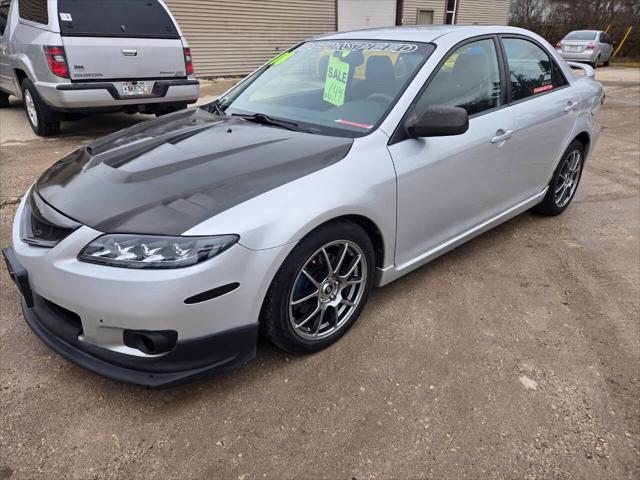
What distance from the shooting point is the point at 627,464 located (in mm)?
2066

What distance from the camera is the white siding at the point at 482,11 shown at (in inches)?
849

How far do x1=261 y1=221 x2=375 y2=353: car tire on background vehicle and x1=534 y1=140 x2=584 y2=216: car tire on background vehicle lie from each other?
2.41 m

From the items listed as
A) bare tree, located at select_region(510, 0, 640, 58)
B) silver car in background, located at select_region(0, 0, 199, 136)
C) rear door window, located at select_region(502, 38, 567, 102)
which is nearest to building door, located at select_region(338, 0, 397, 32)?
silver car in background, located at select_region(0, 0, 199, 136)

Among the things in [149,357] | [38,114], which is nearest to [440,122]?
[149,357]

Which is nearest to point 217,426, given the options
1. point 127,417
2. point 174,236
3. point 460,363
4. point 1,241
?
point 127,417

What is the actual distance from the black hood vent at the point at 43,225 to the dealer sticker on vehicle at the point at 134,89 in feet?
14.0

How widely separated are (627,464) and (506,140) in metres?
2.09

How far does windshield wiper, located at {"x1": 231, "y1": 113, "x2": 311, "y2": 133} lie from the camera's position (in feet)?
9.43

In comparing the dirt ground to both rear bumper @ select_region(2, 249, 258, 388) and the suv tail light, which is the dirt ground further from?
the suv tail light

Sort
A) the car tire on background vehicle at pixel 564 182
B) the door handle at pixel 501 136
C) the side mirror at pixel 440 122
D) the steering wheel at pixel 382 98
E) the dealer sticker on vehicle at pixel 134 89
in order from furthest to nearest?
the dealer sticker on vehicle at pixel 134 89 → the car tire on background vehicle at pixel 564 182 → the door handle at pixel 501 136 → the steering wheel at pixel 382 98 → the side mirror at pixel 440 122

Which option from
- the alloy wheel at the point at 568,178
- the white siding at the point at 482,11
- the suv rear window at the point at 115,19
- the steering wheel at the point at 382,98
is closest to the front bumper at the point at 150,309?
the steering wheel at the point at 382,98

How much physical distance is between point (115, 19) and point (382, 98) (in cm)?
491

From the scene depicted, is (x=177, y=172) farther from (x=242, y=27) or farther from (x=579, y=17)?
(x=579, y=17)

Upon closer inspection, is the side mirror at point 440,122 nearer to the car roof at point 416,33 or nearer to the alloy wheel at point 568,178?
the car roof at point 416,33
